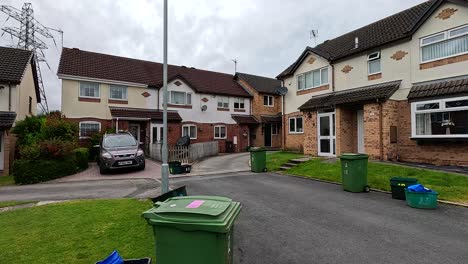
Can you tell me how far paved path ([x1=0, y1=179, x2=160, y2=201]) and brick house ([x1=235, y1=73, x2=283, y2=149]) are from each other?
19025 mm

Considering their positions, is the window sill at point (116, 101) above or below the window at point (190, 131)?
above

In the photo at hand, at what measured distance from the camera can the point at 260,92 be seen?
101ft

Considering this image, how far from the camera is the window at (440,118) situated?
12.0m

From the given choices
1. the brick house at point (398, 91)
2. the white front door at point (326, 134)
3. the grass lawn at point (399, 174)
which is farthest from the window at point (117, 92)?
the grass lawn at point (399, 174)

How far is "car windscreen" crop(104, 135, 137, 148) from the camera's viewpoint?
50.9 ft

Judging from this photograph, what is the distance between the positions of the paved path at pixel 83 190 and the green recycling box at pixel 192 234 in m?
6.80

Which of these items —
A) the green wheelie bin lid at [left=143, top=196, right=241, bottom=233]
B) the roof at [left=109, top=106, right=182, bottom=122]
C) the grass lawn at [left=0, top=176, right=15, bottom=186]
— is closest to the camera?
the green wheelie bin lid at [left=143, top=196, right=241, bottom=233]

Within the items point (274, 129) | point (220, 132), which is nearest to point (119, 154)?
point (220, 132)

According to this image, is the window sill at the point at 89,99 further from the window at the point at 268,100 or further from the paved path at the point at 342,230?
the paved path at the point at 342,230

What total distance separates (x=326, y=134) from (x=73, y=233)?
14970 mm

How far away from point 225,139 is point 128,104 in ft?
31.6

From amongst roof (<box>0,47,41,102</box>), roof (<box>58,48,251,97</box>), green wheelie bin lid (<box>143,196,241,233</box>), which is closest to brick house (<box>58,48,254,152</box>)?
roof (<box>58,48,251,97</box>)

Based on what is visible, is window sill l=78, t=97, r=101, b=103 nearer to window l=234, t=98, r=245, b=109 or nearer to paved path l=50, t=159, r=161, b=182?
paved path l=50, t=159, r=161, b=182

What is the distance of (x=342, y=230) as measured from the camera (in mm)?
5906
